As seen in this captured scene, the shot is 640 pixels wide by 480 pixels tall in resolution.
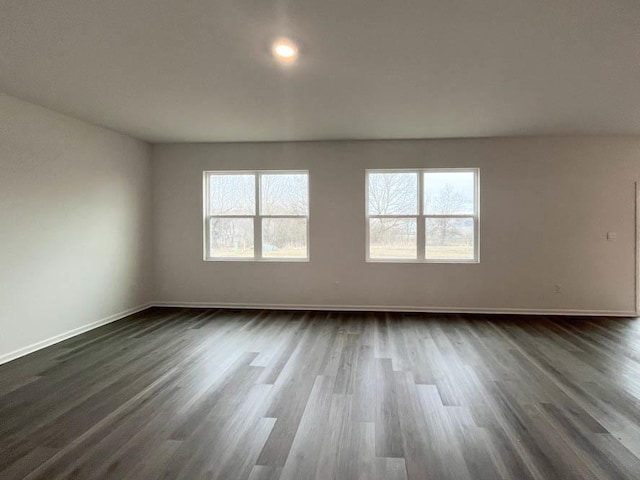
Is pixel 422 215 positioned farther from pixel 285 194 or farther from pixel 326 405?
pixel 326 405

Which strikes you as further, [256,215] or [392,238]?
[256,215]

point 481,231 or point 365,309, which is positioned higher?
point 481,231

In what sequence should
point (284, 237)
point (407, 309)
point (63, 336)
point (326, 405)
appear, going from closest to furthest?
point (326, 405)
point (63, 336)
point (407, 309)
point (284, 237)

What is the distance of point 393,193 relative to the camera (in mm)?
5773

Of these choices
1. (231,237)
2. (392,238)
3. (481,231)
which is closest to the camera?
(481,231)

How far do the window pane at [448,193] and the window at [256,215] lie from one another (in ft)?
6.34

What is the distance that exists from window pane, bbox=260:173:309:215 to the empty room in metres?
0.05

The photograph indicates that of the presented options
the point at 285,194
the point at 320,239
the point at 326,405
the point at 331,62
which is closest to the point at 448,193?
the point at 320,239

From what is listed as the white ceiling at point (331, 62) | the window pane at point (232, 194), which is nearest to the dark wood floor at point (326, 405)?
the window pane at point (232, 194)

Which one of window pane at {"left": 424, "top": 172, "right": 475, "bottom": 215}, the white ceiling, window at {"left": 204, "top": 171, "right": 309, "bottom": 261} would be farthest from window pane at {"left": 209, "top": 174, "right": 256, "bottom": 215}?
window pane at {"left": 424, "top": 172, "right": 475, "bottom": 215}

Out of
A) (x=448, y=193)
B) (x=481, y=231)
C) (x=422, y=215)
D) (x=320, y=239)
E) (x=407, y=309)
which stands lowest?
(x=407, y=309)

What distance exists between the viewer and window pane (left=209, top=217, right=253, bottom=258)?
603 centimetres

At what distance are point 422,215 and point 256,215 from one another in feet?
8.75

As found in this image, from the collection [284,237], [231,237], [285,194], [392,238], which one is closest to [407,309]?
[392,238]
